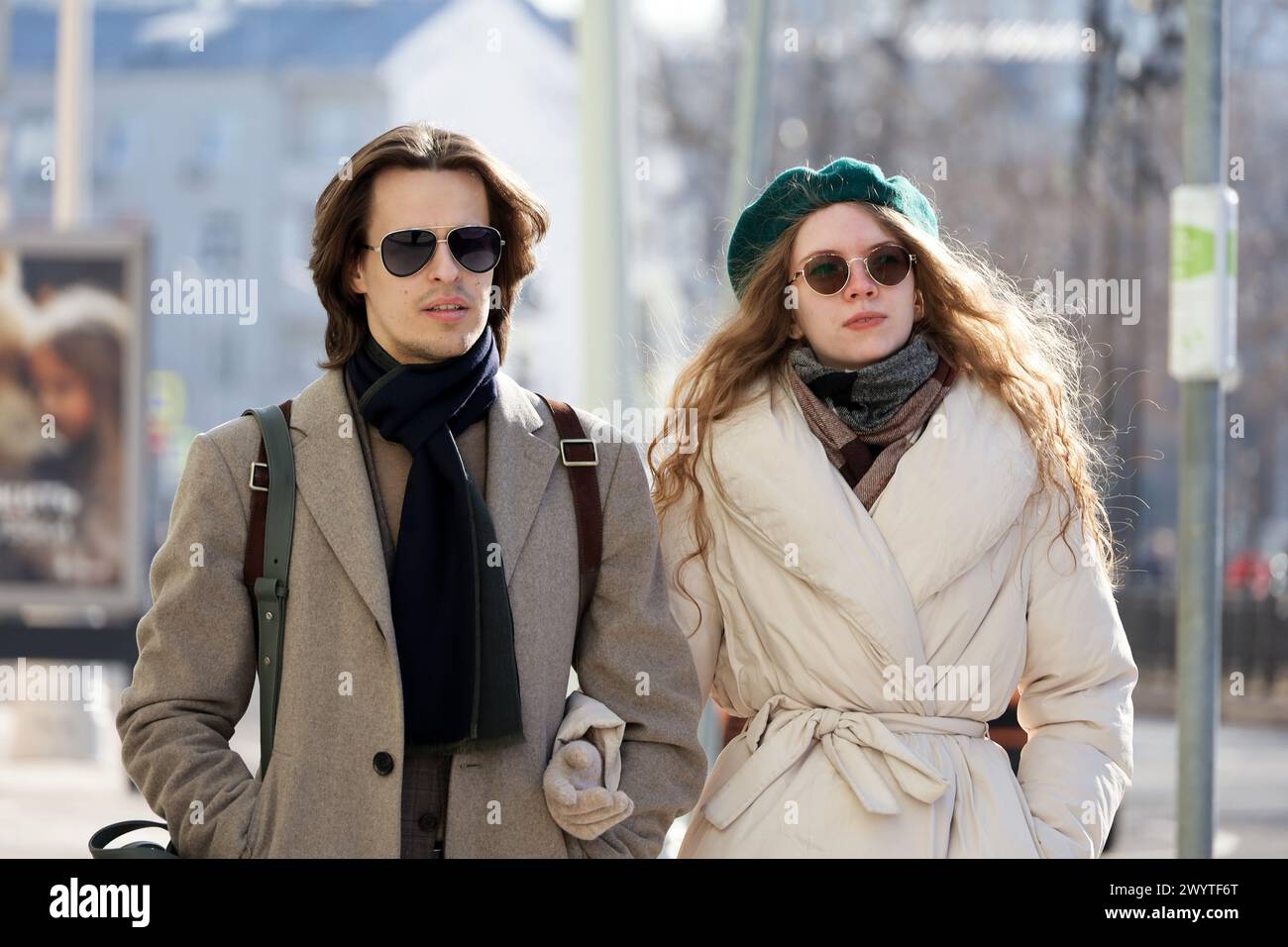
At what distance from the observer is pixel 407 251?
319 centimetres

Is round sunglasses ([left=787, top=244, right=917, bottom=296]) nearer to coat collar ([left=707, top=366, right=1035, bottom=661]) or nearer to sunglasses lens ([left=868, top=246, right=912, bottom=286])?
sunglasses lens ([left=868, top=246, right=912, bottom=286])

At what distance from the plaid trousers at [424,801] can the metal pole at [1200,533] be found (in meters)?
2.92

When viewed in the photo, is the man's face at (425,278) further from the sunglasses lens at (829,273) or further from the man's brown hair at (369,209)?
the sunglasses lens at (829,273)

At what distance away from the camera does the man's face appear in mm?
3172

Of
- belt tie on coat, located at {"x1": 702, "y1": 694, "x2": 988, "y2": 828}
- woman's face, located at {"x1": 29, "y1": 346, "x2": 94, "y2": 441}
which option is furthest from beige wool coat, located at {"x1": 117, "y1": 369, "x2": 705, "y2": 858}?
woman's face, located at {"x1": 29, "y1": 346, "x2": 94, "y2": 441}

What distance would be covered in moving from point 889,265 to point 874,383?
0.73 feet

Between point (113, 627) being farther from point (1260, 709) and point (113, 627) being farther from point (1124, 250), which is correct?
point (1124, 250)

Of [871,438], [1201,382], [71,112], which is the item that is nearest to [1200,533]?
[1201,382]

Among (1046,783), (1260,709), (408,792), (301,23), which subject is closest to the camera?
(408,792)

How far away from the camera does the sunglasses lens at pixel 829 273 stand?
3500mm

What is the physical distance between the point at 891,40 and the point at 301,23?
38.7 m

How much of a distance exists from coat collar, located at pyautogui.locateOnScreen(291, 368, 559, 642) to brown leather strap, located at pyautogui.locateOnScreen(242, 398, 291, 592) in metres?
0.06

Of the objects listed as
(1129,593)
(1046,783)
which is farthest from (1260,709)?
(1046,783)

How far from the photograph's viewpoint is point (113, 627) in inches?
497
